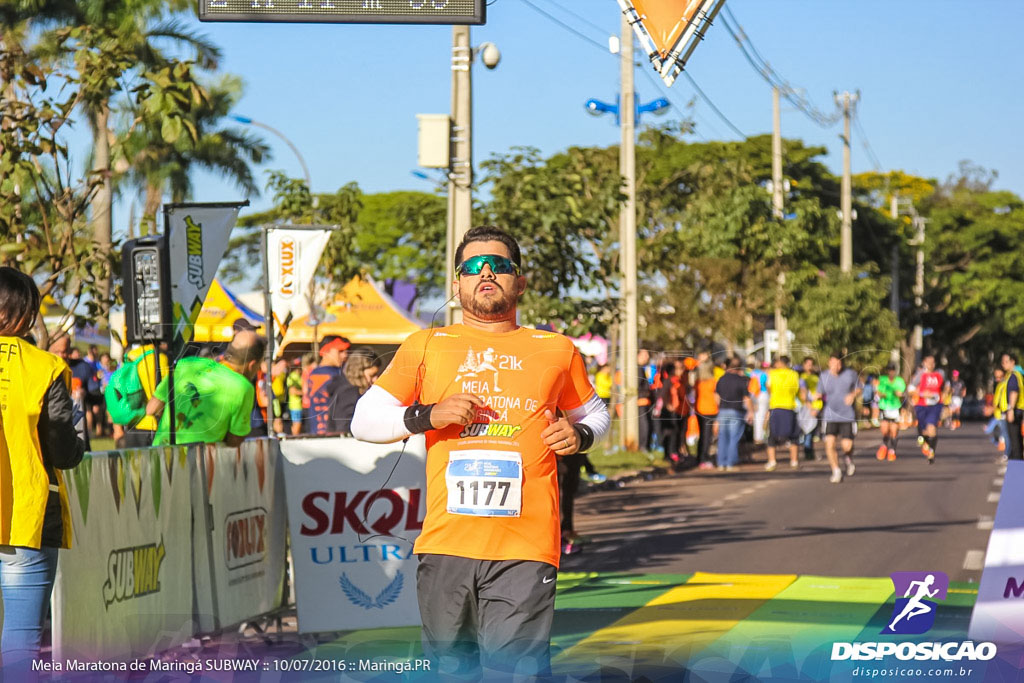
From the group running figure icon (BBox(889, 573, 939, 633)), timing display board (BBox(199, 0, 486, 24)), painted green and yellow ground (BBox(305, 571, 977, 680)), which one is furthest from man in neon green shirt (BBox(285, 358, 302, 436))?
running figure icon (BBox(889, 573, 939, 633))

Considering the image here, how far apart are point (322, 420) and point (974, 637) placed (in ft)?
16.5

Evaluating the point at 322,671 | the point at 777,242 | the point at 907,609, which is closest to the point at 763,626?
the point at 907,609

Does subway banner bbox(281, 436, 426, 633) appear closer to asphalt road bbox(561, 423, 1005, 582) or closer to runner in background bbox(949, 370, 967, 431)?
asphalt road bbox(561, 423, 1005, 582)

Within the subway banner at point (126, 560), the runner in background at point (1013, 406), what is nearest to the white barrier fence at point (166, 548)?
the subway banner at point (126, 560)

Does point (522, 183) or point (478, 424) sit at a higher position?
point (522, 183)

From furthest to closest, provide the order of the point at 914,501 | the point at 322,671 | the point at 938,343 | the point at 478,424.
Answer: the point at 938,343 < the point at 914,501 < the point at 322,671 < the point at 478,424

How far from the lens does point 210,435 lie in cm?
831

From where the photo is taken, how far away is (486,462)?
436 cm

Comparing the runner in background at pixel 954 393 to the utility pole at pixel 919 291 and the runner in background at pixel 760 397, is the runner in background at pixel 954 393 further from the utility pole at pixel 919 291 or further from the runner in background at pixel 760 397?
the runner in background at pixel 760 397

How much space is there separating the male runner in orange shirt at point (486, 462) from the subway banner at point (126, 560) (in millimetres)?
2478

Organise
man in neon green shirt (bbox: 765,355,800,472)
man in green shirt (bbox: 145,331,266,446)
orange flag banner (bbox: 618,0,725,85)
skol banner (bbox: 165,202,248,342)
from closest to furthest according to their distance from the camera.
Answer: orange flag banner (bbox: 618,0,725,85)
man in green shirt (bbox: 145,331,266,446)
skol banner (bbox: 165,202,248,342)
man in neon green shirt (bbox: 765,355,800,472)

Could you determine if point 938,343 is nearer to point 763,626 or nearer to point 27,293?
point 763,626

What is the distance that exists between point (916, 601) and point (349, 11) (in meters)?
3.80

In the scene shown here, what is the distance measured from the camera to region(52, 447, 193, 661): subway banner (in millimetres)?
6434
